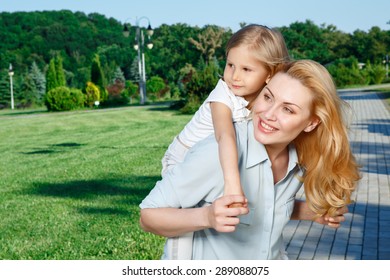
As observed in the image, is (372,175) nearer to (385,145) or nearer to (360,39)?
(385,145)

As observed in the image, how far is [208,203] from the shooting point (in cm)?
183

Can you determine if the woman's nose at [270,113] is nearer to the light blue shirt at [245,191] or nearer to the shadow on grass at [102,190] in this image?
the light blue shirt at [245,191]

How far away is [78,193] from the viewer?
787 centimetres

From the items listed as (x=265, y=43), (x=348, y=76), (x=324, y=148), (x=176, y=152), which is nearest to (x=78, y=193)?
(x=176, y=152)

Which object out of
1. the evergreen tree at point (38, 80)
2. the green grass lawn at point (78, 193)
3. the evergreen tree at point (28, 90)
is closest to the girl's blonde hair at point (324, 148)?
the green grass lawn at point (78, 193)

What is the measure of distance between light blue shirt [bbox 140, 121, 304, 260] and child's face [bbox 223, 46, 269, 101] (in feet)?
1.95

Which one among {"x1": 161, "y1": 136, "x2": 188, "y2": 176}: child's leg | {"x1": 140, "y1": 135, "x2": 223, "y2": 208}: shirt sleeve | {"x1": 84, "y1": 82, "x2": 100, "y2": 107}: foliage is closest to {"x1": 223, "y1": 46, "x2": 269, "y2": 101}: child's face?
{"x1": 161, "y1": 136, "x2": 188, "y2": 176}: child's leg

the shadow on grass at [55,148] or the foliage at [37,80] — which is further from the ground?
the shadow on grass at [55,148]

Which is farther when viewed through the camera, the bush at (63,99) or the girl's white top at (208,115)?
the bush at (63,99)

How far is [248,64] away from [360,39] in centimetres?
6545

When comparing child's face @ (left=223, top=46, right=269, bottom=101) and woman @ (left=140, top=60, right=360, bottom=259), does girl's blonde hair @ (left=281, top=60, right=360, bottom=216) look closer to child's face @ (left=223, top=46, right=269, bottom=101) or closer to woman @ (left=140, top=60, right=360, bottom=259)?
woman @ (left=140, top=60, right=360, bottom=259)

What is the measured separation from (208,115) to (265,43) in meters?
Result: 0.39

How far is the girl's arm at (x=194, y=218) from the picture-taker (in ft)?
5.34
